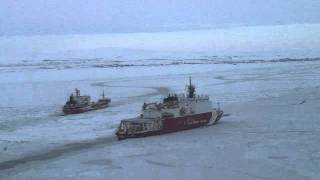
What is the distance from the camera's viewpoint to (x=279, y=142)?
17.9m

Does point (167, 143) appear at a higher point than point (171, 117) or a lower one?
lower

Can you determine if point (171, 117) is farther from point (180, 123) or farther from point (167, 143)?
point (167, 143)

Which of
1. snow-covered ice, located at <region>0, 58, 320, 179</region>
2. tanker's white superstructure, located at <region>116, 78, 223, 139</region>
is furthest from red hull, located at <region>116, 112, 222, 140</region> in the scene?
snow-covered ice, located at <region>0, 58, 320, 179</region>

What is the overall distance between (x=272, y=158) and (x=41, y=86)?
30594 millimetres

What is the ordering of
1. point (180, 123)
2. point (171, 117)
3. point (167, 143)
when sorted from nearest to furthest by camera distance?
point (167, 143) → point (171, 117) → point (180, 123)

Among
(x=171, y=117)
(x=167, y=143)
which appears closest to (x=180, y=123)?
(x=171, y=117)

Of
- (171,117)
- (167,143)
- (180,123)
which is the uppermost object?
(171,117)

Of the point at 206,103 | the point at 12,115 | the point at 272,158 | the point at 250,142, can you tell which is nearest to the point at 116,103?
the point at 12,115

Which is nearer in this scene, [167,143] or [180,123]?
[167,143]

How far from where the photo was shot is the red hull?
2081 cm

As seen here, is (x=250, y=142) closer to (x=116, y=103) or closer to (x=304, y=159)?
(x=304, y=159)

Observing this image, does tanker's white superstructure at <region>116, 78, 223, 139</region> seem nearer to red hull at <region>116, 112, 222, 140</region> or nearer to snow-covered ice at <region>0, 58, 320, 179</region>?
red hull at <region>116, 112, 222, 140</region>

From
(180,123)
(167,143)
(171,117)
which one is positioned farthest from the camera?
(180,123)

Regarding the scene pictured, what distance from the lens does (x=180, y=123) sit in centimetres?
2216
